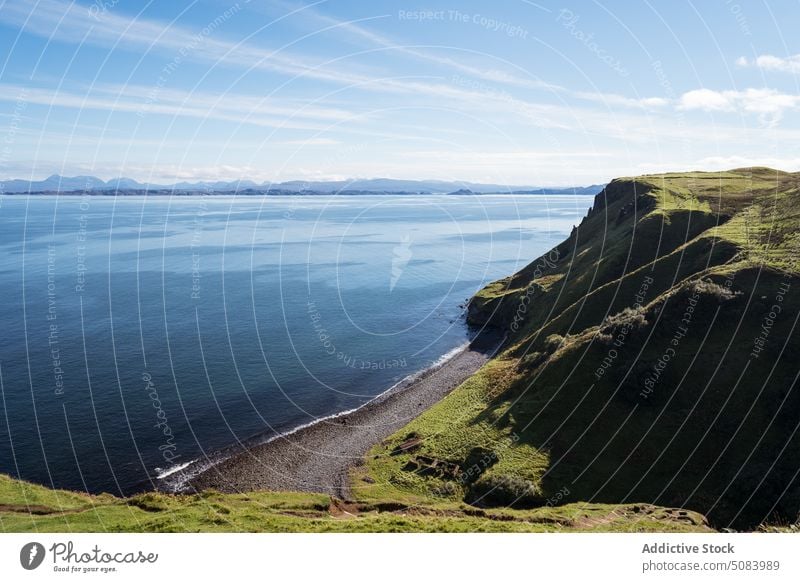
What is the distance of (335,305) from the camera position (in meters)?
130

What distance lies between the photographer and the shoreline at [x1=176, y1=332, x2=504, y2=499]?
53656 millimetres

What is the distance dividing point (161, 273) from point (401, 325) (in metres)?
91.2

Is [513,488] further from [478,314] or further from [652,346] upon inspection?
[478,314]

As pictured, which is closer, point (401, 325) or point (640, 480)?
point (640, 480)

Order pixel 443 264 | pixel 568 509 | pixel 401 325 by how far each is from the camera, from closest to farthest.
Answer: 1. pixel 568 509
2. pixel 401 325
3. pixel 443 264

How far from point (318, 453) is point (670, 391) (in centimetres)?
3973

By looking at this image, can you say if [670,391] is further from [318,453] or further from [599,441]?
[318,453]

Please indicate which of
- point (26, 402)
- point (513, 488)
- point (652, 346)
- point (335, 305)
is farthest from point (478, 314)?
point (26, 402)

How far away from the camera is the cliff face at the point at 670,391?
41.5 metres

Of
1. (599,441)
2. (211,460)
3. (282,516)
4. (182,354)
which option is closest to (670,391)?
(599,441)

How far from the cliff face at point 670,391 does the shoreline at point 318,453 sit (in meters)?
8.64

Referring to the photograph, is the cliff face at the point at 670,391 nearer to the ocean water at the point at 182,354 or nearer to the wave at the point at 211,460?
the wave at the point at 211,460

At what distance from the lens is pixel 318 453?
198ft

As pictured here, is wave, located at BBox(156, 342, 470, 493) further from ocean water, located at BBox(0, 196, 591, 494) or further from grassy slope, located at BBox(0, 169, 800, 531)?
grassy slope, located at BBox(0, 169, 800, 531)
